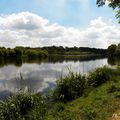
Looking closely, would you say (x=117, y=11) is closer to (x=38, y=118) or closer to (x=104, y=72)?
(x=104, y=72)

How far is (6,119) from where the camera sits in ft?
37.2

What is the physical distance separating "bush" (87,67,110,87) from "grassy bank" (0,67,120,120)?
114cm

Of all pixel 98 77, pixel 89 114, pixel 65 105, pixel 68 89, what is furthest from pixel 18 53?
pixel 89 114

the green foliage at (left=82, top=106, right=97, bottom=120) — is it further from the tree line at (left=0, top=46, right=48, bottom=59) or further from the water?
the tree line at (left=0, top=46, right=48, bottom=59)

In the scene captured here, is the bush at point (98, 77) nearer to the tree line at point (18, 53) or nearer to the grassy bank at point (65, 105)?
the grassy bank at point (65, 105)

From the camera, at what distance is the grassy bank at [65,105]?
1126 centimetres

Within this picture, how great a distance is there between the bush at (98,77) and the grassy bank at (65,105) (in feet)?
3.73

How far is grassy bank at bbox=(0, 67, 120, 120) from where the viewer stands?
1126 cm

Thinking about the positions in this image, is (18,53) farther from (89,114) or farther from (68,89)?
(89,114)

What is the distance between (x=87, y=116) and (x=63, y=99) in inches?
254

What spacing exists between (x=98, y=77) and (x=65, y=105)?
8880mm

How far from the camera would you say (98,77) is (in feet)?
78.0

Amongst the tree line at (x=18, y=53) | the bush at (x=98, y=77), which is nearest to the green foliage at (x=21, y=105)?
the bush at (x=98, y=77)

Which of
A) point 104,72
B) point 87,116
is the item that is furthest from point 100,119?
point 104,72
